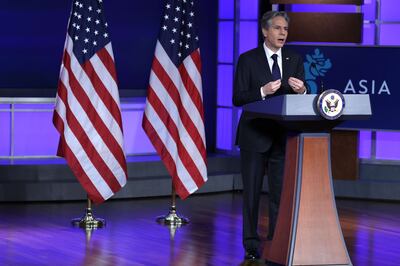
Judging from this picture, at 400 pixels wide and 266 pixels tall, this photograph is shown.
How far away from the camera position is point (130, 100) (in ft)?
34.3

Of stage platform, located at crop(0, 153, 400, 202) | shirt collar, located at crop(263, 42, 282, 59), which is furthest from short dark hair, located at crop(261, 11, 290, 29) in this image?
stage platform, located at crop(0, 153, 400, 202)

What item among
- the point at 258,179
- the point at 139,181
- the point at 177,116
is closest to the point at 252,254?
the point at 258,179

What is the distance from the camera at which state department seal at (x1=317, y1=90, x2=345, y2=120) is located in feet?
18.5

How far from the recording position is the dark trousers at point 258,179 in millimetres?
6535

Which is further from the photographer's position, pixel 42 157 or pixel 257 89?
pixel 42 157

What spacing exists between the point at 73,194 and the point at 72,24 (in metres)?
2.15

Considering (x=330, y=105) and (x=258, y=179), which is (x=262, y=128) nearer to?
(x=258, y=179)

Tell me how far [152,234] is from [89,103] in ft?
4.23

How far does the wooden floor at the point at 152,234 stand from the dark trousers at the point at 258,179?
379 mm

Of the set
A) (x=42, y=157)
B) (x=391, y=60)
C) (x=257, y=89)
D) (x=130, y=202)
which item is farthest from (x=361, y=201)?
(x=257, y=89)

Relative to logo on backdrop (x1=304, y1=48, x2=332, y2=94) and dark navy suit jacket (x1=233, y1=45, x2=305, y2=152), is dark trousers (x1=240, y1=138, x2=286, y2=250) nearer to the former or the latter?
dark navy suit jacket (x1=233, y1=45, x2=305, y2=152)

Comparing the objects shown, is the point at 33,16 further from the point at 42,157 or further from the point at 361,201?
the point at 361,201

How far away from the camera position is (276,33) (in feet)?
20.7

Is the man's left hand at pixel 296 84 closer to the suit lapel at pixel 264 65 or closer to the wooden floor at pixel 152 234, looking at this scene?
the suit lapel at pixel 264 65
